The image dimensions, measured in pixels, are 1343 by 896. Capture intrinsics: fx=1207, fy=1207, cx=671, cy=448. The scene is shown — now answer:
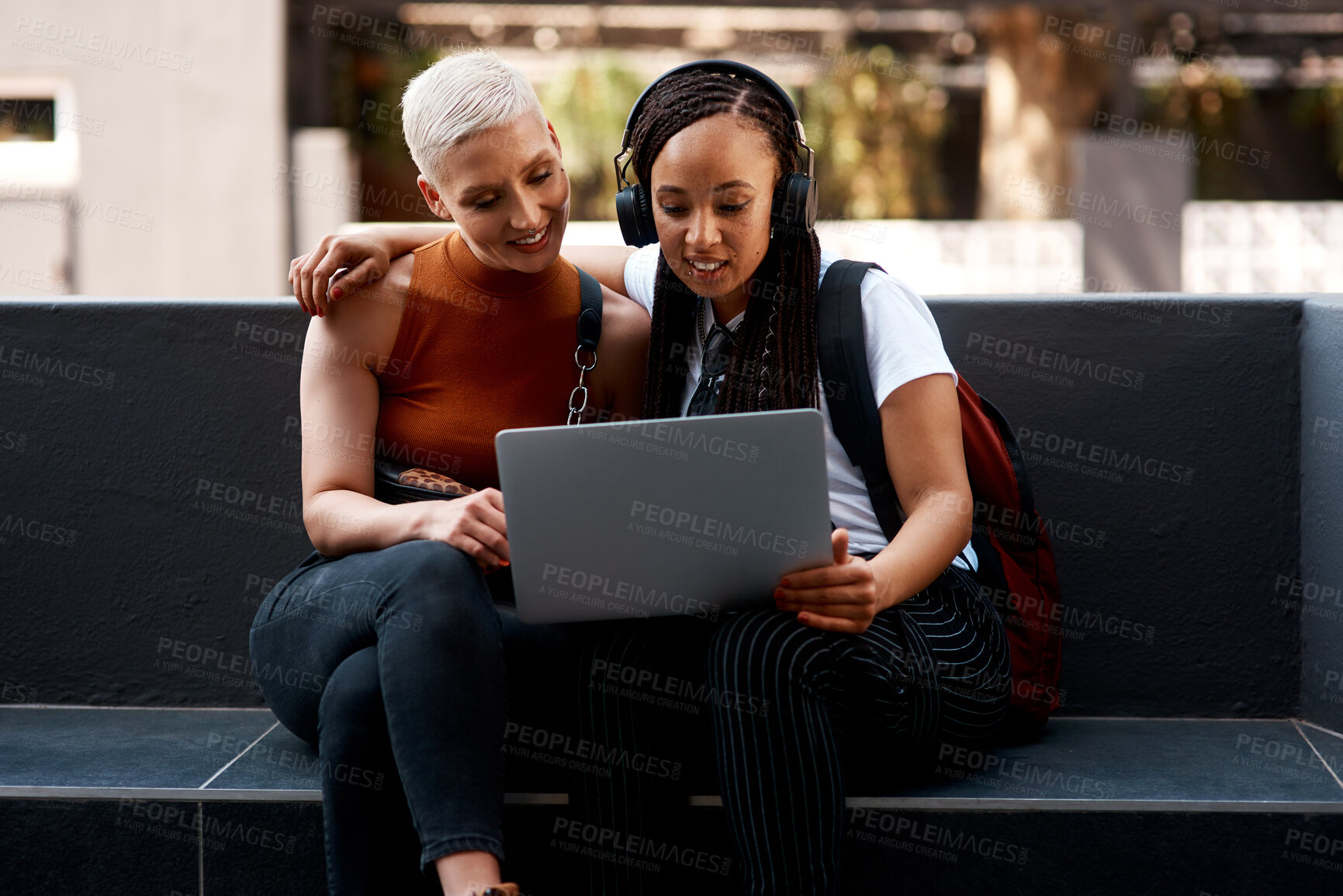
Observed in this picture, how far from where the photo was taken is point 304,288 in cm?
210

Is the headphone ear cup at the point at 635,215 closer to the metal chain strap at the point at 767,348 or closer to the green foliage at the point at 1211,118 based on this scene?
the metal chain strap at the point at 767,348

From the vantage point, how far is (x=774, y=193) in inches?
80.8

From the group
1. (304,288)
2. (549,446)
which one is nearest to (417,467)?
(304,288)

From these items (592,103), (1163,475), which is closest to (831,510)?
(1163,475)

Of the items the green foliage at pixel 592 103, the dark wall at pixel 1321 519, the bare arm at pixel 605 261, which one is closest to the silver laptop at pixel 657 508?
the bare arm at pixel 605 261

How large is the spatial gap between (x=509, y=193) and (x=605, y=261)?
1.44ft

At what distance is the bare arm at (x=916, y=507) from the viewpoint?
1.78 m

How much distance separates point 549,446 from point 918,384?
0.61 m

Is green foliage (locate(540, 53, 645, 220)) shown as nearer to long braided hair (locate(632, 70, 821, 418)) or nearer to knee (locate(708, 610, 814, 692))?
long braided hair (locate(632, 70, 821, 418))

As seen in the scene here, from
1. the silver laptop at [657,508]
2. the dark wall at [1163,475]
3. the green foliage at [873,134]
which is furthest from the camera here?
the green foliage at [873,134]

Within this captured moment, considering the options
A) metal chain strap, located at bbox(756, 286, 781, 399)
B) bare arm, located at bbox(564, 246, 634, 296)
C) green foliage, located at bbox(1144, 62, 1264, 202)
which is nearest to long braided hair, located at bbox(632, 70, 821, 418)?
metal chain strap, located at bbox(756, 286, 781, 399)

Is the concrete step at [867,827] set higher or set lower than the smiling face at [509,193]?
lower

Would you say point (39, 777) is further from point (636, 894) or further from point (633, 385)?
point (633, 385)

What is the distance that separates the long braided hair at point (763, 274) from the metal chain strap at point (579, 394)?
15 centimetres
